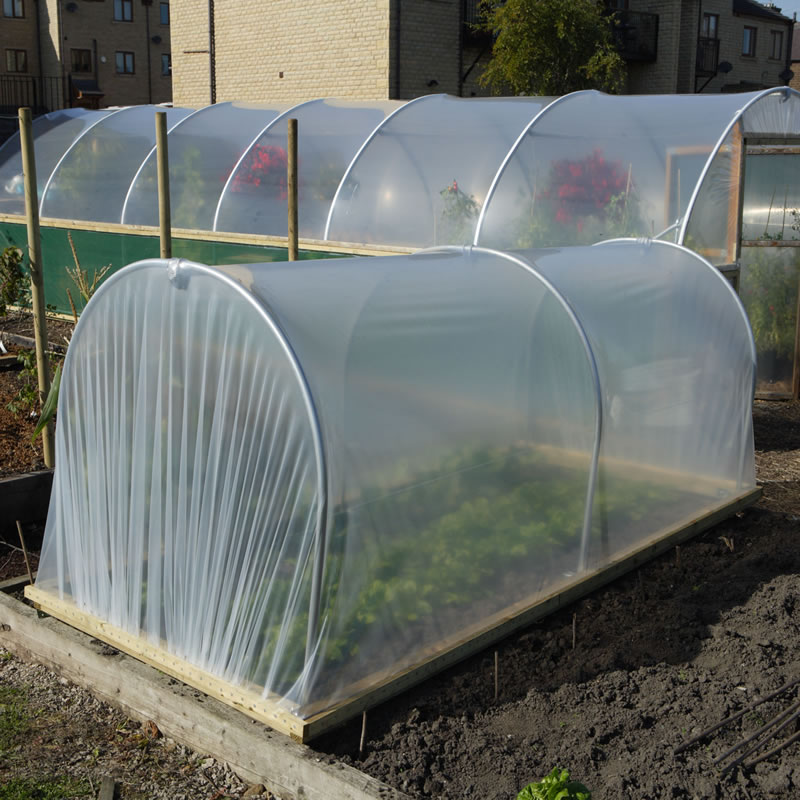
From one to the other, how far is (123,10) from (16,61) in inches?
179

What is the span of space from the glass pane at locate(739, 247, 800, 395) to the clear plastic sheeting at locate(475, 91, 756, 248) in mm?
1445

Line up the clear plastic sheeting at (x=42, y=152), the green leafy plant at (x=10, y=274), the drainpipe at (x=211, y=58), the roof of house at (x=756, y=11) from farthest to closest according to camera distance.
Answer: the roof of house at (x=756, y=11), the drainpipe at (x=211, y=58), the clear plastic sheeting at (x=42, y=152), the green leafy plant at (x=10, y=274)

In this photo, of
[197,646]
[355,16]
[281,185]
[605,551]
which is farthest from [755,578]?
[355,16]

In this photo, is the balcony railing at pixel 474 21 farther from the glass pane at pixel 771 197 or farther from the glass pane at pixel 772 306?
the glass pane at pixel 772 306

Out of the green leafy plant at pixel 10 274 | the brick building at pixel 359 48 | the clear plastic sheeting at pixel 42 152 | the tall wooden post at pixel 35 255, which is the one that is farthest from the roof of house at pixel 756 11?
the tall wooden post at pixel 35 255

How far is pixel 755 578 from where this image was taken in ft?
16.5

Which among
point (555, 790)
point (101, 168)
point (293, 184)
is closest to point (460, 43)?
point (101, 168)

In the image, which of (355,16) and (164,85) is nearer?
(355,16)

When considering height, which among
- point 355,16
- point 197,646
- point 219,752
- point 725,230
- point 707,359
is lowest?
point 219,752

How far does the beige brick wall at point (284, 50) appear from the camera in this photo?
1944cm

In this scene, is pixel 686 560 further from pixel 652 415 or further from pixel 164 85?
pixel 164 85

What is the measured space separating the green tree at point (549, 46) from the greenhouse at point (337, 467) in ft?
49.9

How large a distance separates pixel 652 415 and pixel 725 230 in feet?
11.7

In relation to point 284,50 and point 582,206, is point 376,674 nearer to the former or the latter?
point 582,206
